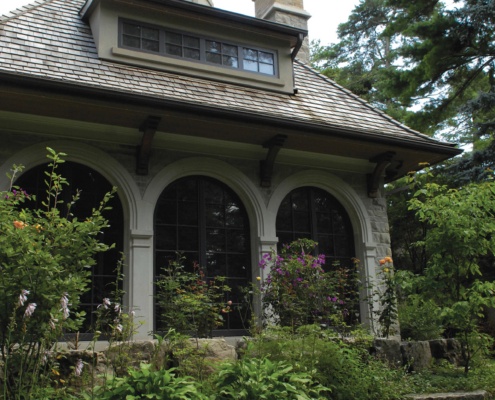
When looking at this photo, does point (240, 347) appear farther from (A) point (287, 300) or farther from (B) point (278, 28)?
(B) point (278, 28)

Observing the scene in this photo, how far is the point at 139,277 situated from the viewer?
708 centimetres

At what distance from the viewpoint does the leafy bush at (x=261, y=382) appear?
3.86 meters

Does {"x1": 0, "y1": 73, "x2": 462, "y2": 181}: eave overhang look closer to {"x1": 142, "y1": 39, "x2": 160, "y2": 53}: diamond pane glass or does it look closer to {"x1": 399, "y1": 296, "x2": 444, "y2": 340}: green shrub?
{"x1": 142, "y1": 39, "x2": 160, "y2": 53}: diamond pane glass

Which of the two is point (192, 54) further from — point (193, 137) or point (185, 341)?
point (185, 341)

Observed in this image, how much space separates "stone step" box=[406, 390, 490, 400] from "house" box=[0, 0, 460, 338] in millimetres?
2640

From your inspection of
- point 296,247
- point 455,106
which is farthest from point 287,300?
point 455,106

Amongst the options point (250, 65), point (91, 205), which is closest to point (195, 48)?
point (250, 65)

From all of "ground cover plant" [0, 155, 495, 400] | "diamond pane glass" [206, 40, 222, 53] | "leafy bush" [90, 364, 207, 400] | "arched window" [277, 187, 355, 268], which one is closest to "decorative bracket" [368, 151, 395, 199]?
"arched window" [277, 187, 355, 268]

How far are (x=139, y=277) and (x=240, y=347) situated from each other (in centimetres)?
220

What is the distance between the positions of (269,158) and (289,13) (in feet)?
14.9

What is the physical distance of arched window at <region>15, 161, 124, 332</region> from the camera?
22.9ft

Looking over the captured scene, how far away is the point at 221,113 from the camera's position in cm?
700

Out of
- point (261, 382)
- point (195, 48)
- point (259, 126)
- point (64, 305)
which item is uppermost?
point (195, 48)

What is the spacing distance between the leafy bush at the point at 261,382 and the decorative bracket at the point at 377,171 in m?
4.91
